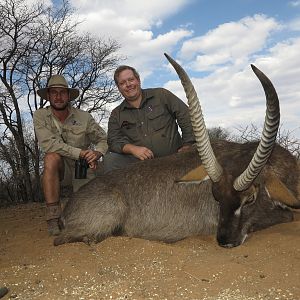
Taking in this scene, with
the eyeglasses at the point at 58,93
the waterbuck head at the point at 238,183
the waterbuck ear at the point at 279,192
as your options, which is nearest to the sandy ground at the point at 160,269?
the waterbuck head at the point at 238,183

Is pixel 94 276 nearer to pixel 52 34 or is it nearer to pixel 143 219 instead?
pixel 143 219

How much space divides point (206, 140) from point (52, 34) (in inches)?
473

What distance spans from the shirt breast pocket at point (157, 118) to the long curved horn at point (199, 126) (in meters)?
2.16

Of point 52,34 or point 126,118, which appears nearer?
point 126,118

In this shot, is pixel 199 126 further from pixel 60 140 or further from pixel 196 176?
pixel 60 140

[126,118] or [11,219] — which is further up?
[126,118]

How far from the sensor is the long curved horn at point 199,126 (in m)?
Result: 3.68

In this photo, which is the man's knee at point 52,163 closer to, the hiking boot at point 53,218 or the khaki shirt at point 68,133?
the khaki shirt at point 68,133

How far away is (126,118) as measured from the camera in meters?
6.54

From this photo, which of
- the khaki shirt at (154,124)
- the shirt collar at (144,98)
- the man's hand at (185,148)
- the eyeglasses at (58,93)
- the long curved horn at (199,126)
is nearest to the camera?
the long curved horn at (199,126)

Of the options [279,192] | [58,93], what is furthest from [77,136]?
[279,192]

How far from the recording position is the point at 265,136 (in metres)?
3.79

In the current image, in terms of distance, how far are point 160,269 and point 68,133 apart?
3.44 metres

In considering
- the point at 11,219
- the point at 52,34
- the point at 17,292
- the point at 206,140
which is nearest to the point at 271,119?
the point at 206,140
